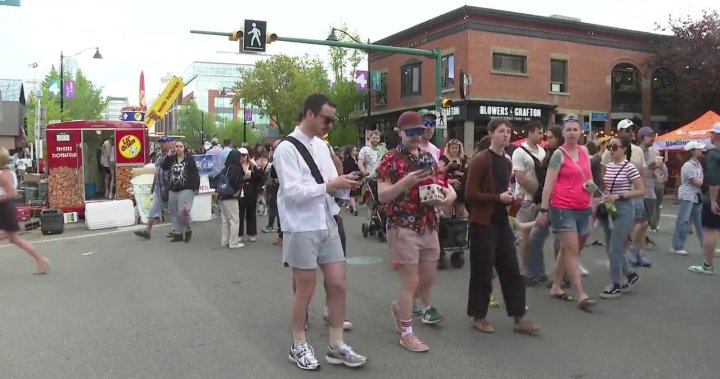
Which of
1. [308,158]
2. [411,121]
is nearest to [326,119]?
[308,158]

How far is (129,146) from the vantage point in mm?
14602

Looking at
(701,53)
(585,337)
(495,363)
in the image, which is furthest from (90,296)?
(701,53)

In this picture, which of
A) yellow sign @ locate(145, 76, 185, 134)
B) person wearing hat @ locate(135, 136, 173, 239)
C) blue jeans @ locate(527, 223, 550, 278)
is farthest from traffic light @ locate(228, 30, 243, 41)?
blue jeans @ locate(527, 223, 550, 278)

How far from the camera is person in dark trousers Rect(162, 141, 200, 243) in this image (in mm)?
10000

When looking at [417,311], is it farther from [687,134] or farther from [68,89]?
[68,89]

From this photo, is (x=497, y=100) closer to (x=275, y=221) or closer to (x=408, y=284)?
(x=275, y=221)

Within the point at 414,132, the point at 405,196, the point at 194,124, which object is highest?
the point at 194,124

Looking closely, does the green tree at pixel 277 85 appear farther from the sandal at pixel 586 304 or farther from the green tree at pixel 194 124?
the green tree at pixel 194 124

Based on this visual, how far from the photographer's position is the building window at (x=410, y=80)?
102 ft

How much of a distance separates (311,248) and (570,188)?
115 inches

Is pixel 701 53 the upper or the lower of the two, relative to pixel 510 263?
upper

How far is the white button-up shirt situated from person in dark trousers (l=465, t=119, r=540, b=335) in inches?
60.4

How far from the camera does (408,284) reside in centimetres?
452

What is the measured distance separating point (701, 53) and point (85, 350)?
93.6ft
